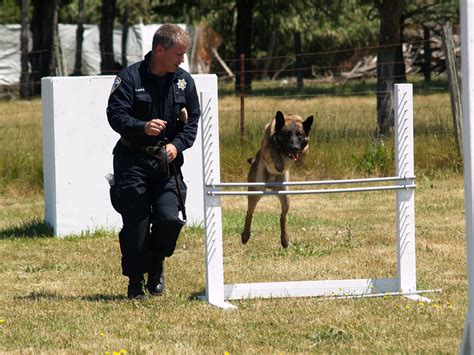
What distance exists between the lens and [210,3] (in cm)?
3344

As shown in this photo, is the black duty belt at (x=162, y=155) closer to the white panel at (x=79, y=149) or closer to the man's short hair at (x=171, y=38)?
the man's short hair at (x=171, y=38)

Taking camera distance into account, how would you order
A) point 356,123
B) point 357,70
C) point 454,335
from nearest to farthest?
1. point 454,335
2. point 356,123
3. point 357,70

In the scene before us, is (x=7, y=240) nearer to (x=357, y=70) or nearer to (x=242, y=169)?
(x=242, y=169)

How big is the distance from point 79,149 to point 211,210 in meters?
3.47

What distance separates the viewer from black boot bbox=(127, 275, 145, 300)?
721cm

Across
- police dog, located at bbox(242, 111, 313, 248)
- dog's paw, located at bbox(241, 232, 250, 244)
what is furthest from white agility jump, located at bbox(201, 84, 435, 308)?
dog's paw, located at bbox(241, 232, 250, 244)

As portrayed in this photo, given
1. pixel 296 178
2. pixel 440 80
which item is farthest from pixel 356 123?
pixel 440 80

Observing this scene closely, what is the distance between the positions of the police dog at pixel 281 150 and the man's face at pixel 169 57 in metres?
1.54

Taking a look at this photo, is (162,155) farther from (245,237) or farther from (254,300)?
(245,237)

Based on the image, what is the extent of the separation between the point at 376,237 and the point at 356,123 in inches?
262

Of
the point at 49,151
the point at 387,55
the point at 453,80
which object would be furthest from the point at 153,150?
the point at 387,55

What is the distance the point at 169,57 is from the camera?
688cm

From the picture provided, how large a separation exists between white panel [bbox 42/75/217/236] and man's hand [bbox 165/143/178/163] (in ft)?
9.79

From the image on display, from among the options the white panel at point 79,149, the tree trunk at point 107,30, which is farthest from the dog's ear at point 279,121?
the tree trunk at point 107,30
